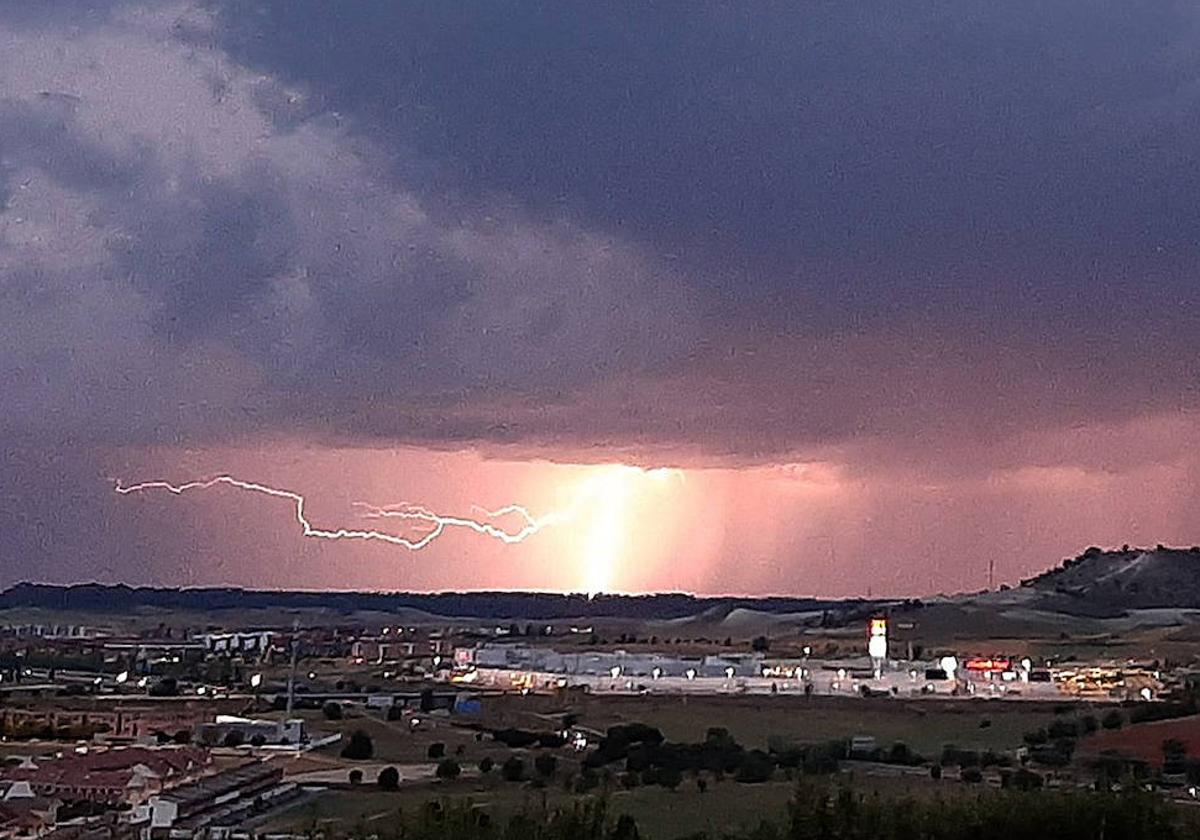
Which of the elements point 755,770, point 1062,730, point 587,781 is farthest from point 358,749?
point 1062,730

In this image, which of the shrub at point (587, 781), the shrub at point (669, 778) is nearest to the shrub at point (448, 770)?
the shrub at point (587, 781)

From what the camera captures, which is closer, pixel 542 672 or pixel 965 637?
pixel 542 672

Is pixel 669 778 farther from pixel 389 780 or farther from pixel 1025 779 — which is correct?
pixel 1025 779

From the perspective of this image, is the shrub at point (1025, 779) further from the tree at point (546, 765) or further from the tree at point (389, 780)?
the tree at point (389, 780)

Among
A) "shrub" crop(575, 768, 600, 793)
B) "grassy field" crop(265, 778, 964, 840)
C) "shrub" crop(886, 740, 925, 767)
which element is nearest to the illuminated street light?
"shrub" crop(886, 740, 925, 767)

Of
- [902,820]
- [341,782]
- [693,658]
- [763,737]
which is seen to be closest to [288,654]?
[693,658]

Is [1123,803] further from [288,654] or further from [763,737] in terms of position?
[288,654]
